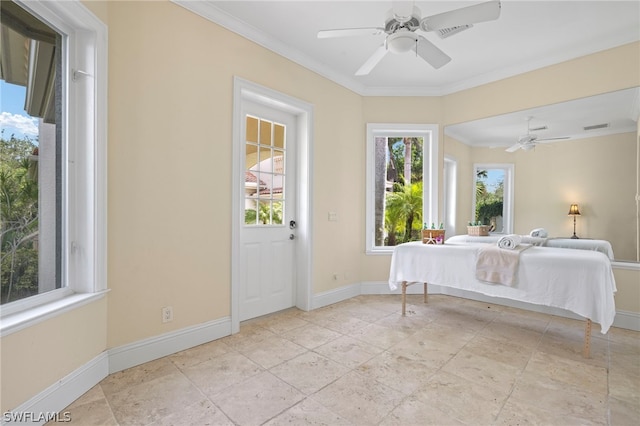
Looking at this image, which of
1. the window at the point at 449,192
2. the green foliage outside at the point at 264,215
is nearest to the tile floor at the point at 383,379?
the green foliage outside at the point at 264,215

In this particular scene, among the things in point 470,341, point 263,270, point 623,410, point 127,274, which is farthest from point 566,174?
point 127,274

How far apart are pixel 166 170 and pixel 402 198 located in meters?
3.08

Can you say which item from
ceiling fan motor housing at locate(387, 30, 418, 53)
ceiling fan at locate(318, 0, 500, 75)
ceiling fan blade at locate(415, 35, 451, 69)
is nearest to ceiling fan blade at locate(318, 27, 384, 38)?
ceiling fan at locate(318, 0, 500, 75)

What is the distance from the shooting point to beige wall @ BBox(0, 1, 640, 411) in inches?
72.6

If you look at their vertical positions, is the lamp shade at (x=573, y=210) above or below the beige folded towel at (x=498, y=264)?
above

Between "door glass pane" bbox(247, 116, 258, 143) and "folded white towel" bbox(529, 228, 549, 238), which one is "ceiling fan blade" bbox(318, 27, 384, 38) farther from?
"folded white towel" bbox(529, 228, 549, 238)

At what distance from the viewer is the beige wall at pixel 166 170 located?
1843 mm

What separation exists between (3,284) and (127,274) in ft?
2.23

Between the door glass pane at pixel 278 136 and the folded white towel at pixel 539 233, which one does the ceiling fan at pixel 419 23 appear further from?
the folded white towel at pixel 539 233

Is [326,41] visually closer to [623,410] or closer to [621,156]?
[621,156]

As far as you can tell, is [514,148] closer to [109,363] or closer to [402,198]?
[402,198]

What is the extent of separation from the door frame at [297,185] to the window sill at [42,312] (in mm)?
1129

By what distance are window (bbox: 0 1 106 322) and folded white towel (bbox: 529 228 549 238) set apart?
4.06 m

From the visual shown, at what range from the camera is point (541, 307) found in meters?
3.46
